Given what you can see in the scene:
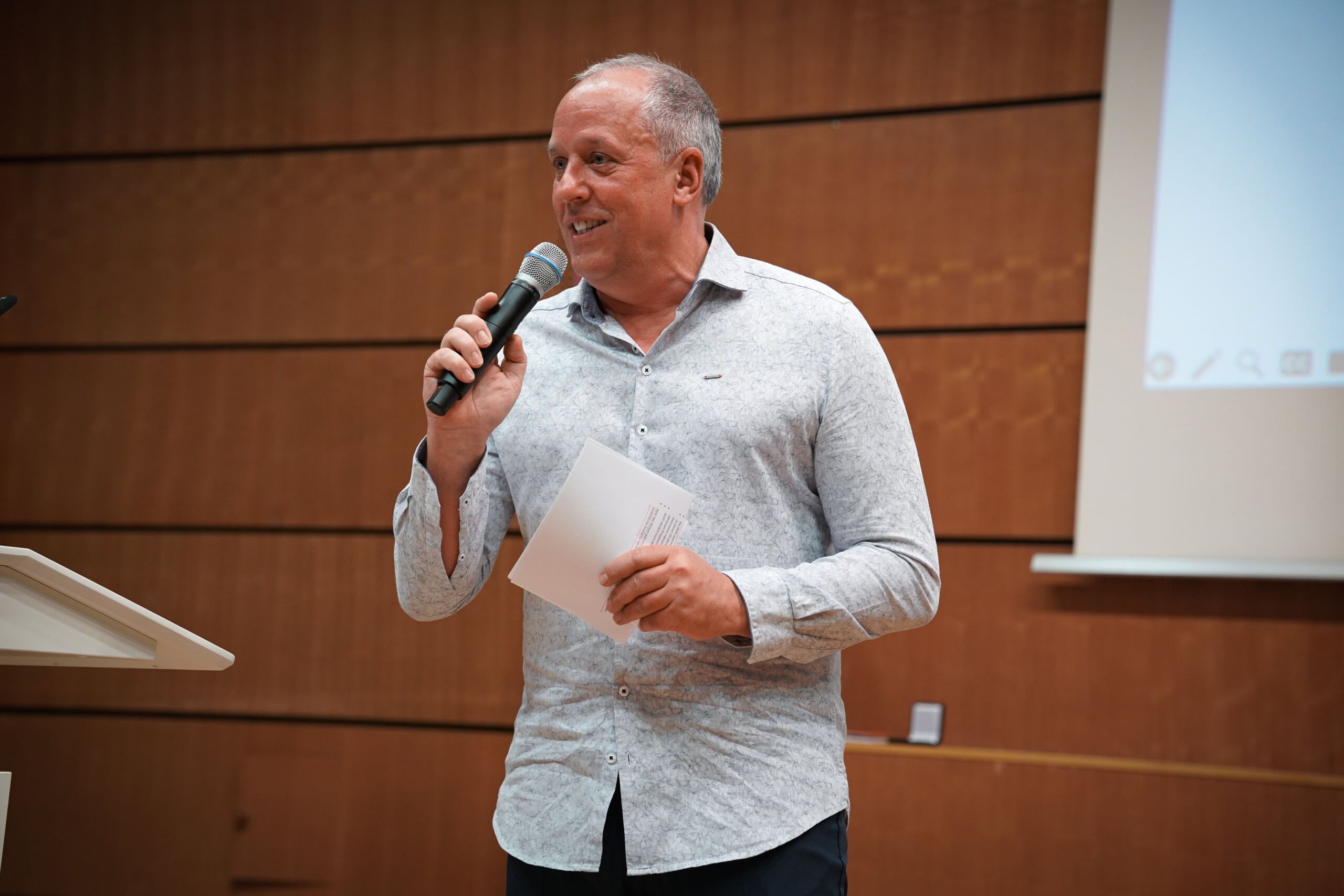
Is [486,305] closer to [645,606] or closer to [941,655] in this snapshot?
[645,606]

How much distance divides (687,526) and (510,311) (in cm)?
31

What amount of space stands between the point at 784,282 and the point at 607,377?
0.25 metres

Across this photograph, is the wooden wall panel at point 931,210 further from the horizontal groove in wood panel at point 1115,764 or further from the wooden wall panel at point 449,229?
the horizontal groove in wood panel at point 1115,764

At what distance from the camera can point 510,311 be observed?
1.24 meters

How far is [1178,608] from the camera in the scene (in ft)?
7.82

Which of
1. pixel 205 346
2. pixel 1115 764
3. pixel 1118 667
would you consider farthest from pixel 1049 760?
pixel 205 346

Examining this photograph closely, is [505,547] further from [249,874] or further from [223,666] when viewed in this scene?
[223,666]

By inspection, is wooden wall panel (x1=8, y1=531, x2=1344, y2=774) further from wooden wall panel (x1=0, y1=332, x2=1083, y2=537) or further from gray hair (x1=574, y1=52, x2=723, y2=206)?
gray hair (x1=574, y1=52, x2=723, y2=206)

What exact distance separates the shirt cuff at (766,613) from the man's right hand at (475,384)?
31 cm

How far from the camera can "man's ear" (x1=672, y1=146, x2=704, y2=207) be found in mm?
1418

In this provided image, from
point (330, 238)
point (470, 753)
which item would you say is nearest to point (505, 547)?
point (470, 753)

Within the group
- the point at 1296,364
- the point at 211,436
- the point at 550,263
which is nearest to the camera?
the point at 550,263

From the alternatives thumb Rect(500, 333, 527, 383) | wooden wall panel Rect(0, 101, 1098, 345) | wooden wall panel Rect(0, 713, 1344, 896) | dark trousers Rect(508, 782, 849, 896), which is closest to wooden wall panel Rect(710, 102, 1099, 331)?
wooden wall panel Rect(0, 101, 1098, 345)

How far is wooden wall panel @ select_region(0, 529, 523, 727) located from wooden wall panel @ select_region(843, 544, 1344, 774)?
893mm
